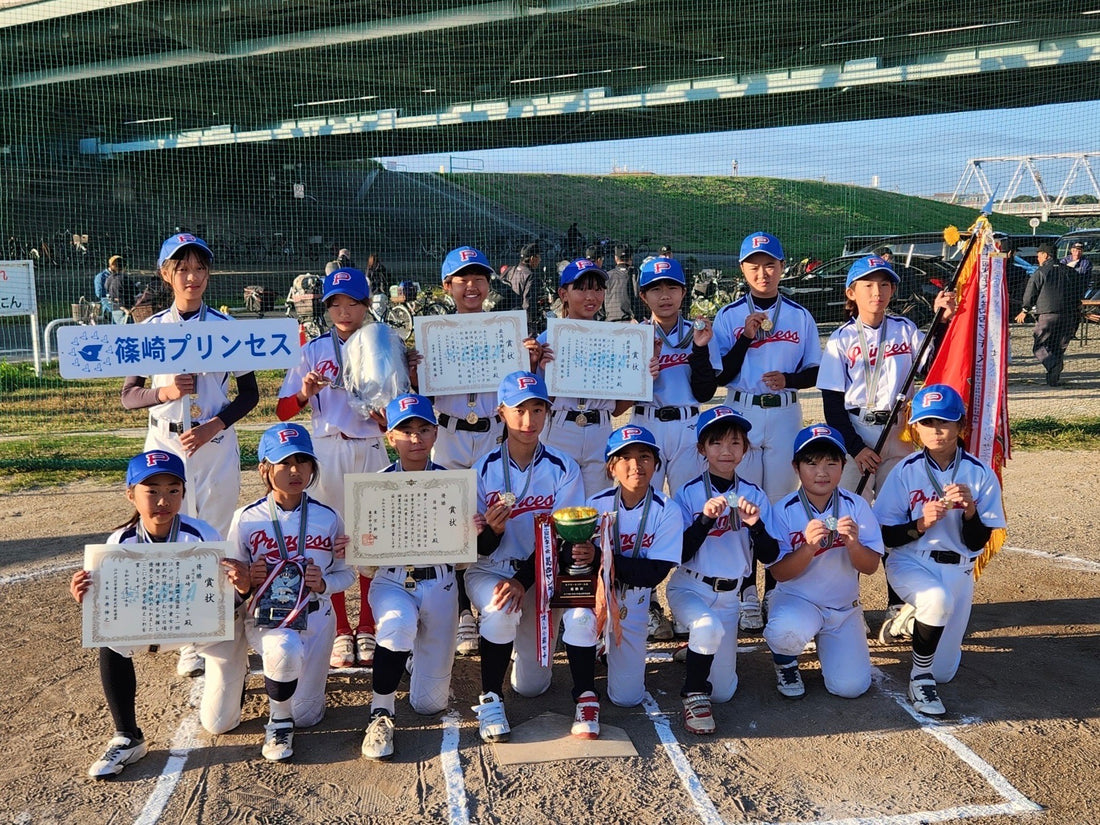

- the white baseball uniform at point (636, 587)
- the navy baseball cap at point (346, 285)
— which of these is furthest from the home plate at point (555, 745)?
the navy baseball cap at point (346, 285)

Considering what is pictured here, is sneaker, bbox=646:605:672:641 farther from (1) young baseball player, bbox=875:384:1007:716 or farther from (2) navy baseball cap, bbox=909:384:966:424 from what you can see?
(2) navy baseball cap, bbox=909:384:966:424

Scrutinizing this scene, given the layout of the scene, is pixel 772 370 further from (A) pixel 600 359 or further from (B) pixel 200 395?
(B) pixel 200 395

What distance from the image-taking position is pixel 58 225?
2619 cm

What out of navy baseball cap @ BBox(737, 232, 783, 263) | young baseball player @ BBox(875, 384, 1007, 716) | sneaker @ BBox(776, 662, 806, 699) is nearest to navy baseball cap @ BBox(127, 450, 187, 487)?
sneaker @ BBox(776, 662, 806, 699)

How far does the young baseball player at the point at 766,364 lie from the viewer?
212 inches

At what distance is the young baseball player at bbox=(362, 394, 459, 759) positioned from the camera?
13.6ft

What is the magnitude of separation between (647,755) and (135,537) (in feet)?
7.95

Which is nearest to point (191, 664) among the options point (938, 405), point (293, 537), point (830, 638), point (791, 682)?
point (293, 537)

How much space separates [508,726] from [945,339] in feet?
10.9

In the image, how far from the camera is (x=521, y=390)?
459cm

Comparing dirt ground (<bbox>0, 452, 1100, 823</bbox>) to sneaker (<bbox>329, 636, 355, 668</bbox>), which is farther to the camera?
sneaker (<bbox>329, 636, 355, 668</bbox>)

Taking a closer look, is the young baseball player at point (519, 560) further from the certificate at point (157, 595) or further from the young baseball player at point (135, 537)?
the young baseball player at point (135, 537)

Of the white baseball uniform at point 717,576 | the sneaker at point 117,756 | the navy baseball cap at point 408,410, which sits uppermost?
the navy baseball cap at point 408,410

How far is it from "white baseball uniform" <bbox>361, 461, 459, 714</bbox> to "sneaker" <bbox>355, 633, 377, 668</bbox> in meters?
0.59
